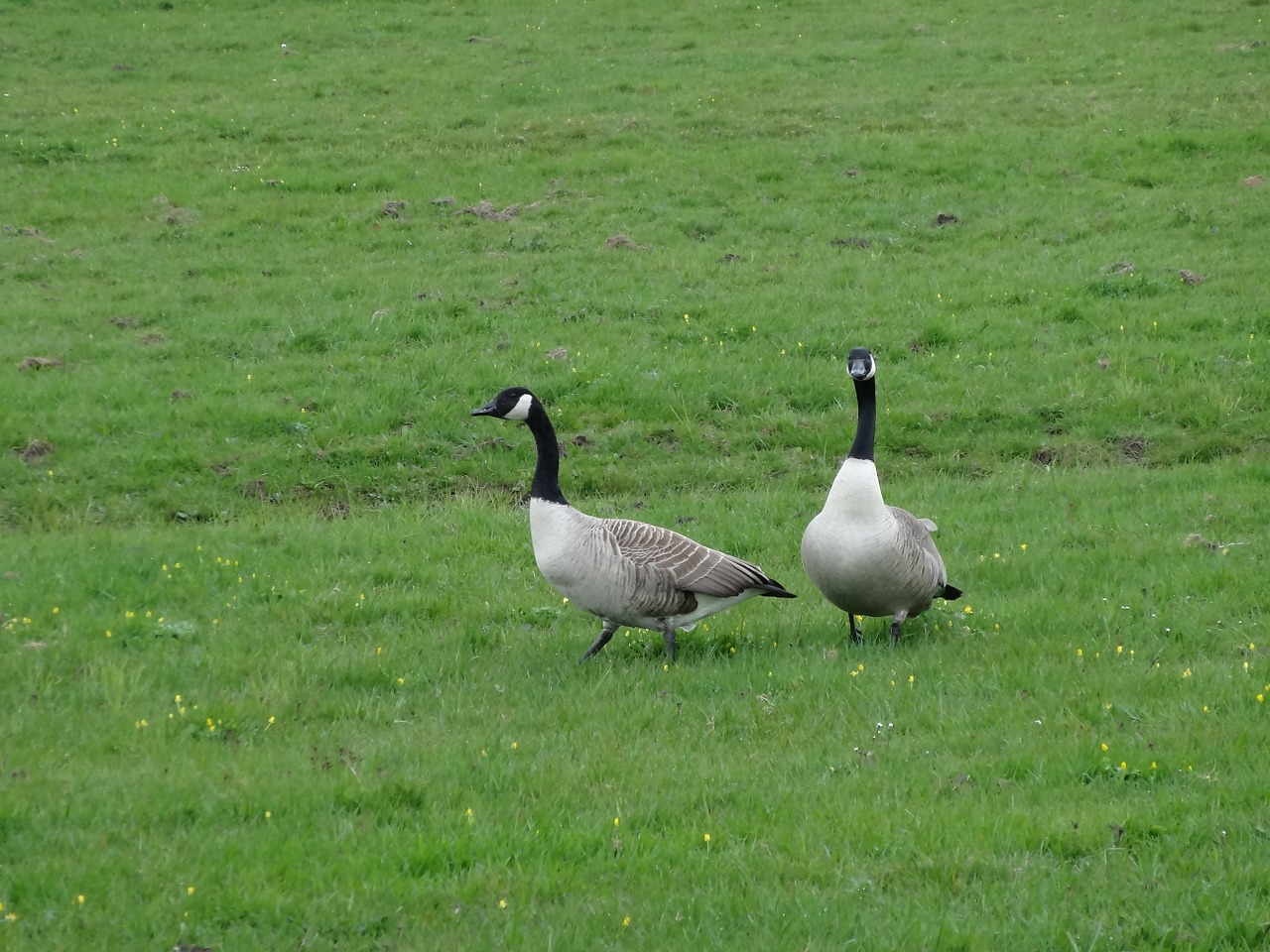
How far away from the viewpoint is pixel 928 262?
21.2m

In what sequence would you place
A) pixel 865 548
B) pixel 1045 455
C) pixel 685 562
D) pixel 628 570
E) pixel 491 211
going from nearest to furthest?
pixel 865 548 → pixel 628 570 → pixel 685 562 → pixel 1045 455 → pixel 491 211

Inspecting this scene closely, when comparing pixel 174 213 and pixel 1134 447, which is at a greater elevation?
pixel 174 213

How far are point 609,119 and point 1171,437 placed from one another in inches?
669

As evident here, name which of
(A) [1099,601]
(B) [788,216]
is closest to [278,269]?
(B) [788,216]

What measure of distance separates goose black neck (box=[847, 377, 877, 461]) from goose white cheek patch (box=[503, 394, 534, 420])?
261cm

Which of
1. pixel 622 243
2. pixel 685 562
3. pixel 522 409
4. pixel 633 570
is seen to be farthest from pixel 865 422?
pixel 622 243

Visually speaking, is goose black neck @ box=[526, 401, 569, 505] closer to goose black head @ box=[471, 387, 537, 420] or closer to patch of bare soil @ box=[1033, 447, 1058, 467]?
goose black head @ box=[471, 387, 537, 420]

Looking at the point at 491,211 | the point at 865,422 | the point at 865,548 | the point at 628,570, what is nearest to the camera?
the point at 865,548

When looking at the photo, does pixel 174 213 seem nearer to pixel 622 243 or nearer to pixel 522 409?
pixel 622 243

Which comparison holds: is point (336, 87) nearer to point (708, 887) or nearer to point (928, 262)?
point (928, 262)

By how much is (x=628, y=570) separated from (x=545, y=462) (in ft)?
3.86

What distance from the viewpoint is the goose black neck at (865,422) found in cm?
965

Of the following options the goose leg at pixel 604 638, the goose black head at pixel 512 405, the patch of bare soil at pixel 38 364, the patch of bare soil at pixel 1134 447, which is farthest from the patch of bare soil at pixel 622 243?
the goose leg at pixel 604 638

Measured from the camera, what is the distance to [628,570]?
949cm
